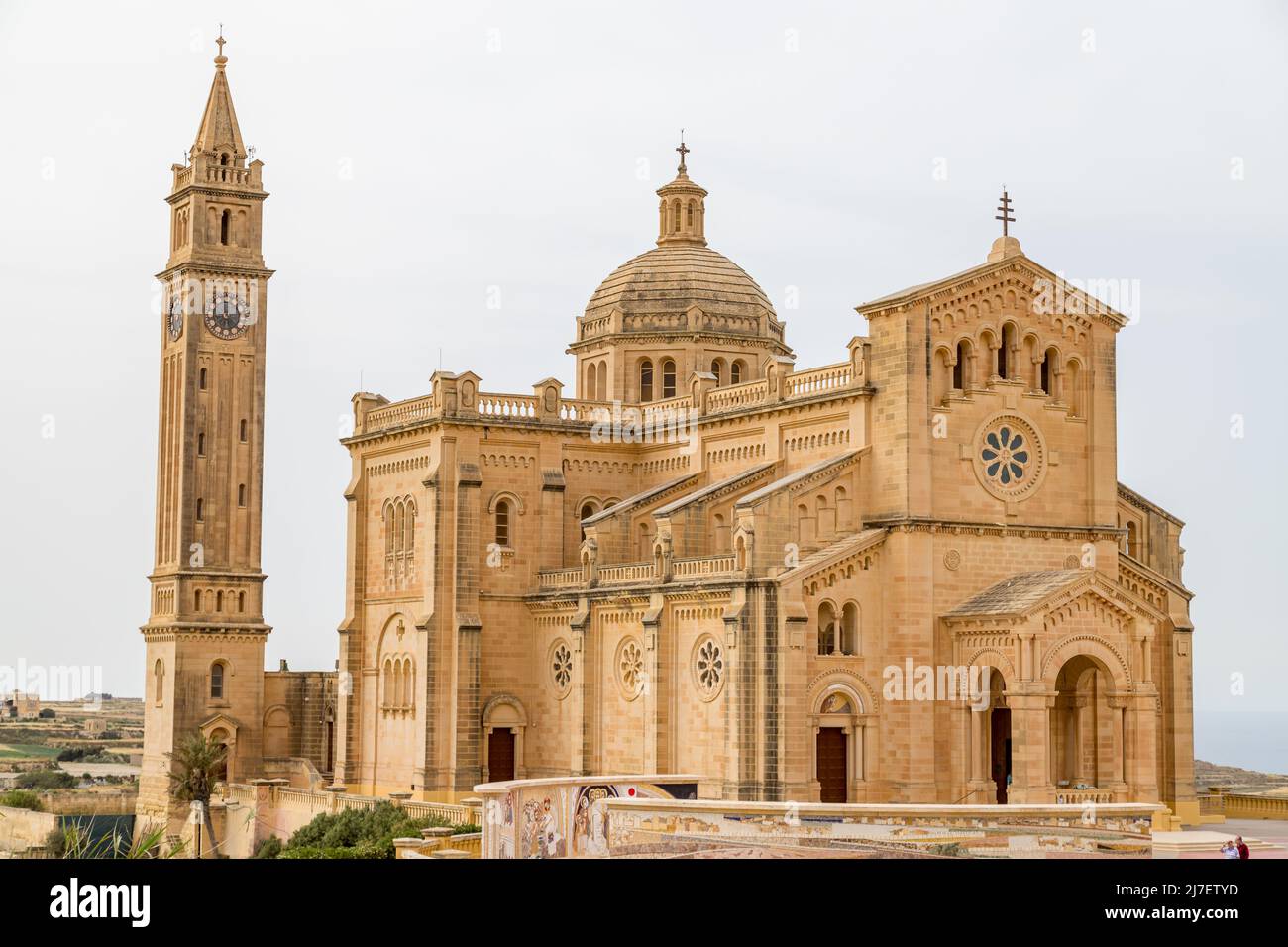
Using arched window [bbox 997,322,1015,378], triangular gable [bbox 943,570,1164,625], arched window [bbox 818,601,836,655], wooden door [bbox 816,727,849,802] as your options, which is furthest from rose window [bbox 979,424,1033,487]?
wooden door [bbox 816,727,849,802]

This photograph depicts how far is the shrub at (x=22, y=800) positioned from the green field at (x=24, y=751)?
113ft

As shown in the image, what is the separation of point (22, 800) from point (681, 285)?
36.9m

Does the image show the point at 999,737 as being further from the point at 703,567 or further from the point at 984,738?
the point at 703,567

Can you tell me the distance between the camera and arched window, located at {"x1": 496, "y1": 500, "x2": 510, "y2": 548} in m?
67.3

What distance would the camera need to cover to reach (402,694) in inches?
2694

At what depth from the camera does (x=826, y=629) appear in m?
55.8

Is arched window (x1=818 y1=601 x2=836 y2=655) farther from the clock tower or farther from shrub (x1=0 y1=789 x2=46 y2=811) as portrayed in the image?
shrub (x1=0 y1=789 x2=46 y2=811)

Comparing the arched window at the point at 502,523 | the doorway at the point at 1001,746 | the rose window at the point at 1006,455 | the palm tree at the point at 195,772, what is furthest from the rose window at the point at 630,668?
the palm tree at the point at 195,772

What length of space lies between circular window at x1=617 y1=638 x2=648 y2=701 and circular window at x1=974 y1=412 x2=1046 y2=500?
11189 millimetres

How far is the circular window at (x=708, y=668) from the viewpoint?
186 feet
